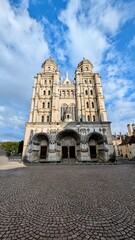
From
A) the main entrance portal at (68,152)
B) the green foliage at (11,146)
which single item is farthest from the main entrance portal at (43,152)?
the green foliage at (11,146)

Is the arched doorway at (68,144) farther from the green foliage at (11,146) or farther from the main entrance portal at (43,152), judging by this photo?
the green foliage at (11,146)

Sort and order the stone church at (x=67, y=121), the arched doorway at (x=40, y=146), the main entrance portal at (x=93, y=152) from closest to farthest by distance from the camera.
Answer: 1. the stone church at (x=67, y=121)
2. the main entrance portal at (x=93, y=152)
3. the arched doorway at (x=40, y=146)

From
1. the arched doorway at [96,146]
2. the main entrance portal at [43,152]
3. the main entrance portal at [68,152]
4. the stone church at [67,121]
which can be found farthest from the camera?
the main entrance portal at [68,152]

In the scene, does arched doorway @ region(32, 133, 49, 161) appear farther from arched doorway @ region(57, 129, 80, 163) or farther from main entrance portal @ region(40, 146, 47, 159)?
arched doorway @ region(57, 129, 80, 163)

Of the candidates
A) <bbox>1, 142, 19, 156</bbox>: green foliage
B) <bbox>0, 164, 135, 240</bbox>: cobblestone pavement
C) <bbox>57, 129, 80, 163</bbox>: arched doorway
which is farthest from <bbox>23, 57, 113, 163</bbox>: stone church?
<bbox>1, 142, 19, 156</bbox>: green foliage

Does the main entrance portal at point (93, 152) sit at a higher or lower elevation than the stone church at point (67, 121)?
lower

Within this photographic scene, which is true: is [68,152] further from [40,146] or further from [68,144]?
[40,146]

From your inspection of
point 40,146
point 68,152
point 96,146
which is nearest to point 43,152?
point 40,146

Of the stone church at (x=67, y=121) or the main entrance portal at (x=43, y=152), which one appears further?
the main entrance portal at (x=43, y=152)

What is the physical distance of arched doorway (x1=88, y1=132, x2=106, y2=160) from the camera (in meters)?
22.7

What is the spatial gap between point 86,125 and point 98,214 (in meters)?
20.3

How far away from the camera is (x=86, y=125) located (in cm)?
2331

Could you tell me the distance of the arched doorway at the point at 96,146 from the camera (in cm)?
2269

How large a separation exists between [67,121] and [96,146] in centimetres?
818
